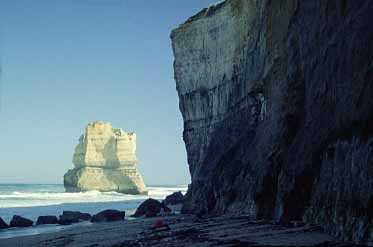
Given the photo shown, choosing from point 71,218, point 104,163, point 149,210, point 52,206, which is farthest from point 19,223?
point 104,163

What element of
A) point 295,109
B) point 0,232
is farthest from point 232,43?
point 0,232

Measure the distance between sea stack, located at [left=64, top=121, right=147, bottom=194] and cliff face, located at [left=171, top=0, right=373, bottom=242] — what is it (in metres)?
59.3

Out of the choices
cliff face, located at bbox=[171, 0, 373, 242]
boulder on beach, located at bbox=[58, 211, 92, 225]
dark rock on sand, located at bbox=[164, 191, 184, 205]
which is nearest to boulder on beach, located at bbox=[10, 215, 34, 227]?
boulder on beach, located at bbox=[58, 211, 92, 225]

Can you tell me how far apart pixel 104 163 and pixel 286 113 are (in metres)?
84.6

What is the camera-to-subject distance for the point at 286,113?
18.7 metres

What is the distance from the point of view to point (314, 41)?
1586cm

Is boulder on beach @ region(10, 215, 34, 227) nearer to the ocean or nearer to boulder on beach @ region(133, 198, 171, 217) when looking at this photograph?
the ocean

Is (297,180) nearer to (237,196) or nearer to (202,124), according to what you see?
(237,196)

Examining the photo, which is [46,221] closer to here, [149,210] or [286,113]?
[149,210]

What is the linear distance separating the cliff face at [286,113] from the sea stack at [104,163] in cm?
5929

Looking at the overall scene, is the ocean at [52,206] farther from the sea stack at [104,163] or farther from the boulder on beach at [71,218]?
the sea stack at [104,163]

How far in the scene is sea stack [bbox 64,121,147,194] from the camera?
316ft

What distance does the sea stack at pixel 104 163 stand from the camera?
96438mm

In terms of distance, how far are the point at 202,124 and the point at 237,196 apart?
1532 centimetres
